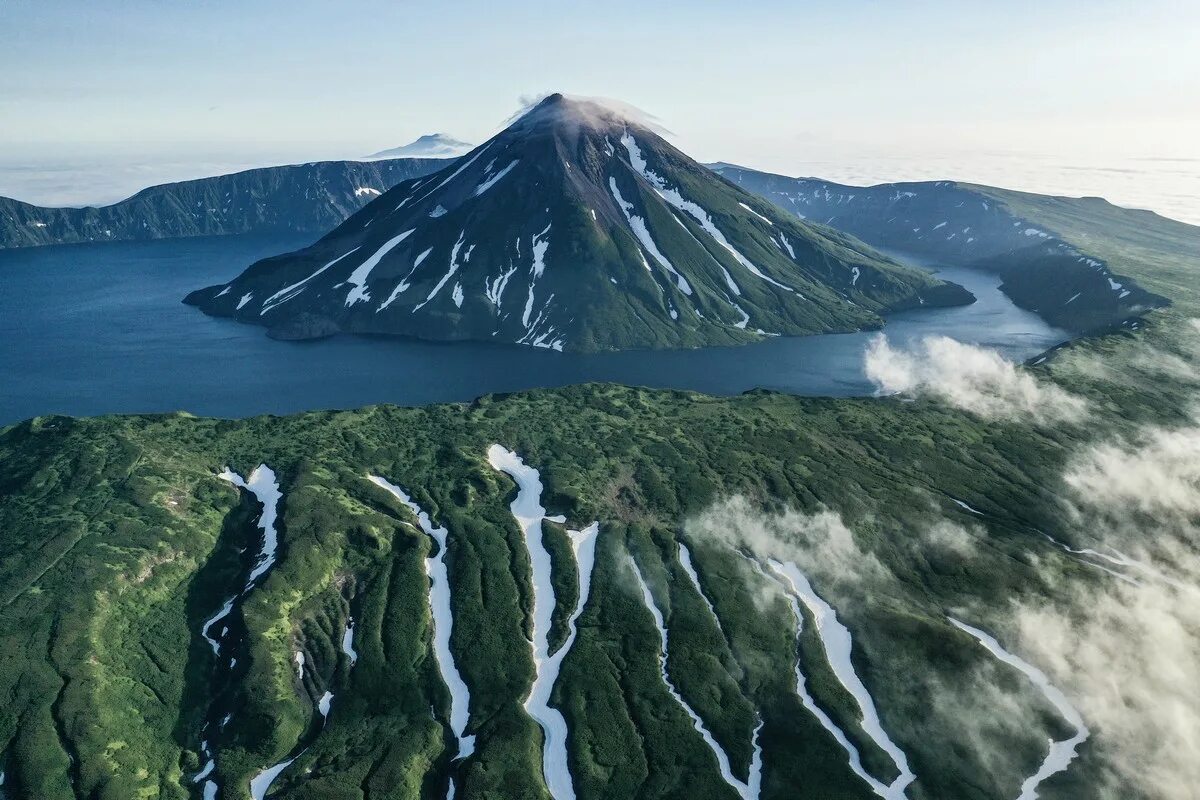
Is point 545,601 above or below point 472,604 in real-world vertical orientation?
below

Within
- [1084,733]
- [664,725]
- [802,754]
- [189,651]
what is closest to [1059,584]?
[1084,733]

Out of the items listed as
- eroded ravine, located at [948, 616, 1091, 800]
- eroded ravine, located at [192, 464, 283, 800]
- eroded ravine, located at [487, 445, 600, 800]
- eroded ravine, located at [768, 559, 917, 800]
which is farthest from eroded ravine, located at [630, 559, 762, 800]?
eroded ravine, located at [192, 464, 283, 800]

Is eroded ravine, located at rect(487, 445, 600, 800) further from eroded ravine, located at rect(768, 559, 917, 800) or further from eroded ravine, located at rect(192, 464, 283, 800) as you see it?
eroded ravine, located at rect(192, 464, 283, 800)

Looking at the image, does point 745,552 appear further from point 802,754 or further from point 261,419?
point 261,419

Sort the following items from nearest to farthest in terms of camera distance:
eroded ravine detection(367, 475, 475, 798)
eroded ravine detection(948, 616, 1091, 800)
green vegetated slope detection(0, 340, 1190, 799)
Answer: eroded ravine detection(948, 616, 1091, 800)
green vegetated slope detection(0, 340, 1190, 799)
eroded ravine detection(367, 475, 475, 798)

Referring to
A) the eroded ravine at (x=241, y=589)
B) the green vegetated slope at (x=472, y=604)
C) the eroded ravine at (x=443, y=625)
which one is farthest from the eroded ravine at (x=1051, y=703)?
the eroded ravine at (x=241, y=589)

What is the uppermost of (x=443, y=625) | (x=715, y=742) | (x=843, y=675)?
(x=443, y=625)

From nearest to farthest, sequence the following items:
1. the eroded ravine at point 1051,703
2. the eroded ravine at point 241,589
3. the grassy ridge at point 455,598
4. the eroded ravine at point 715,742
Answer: the eroded ravine at point 715,742 → the eroded ravine at point 1051,703 → the grassy ridge at point 455,598 → the eroded ravine at point 241,589

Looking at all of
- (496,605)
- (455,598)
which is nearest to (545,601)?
(496,605)

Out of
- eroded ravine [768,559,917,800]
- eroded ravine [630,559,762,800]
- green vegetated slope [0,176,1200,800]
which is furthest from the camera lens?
green vegetated slope [0,176,1200,800]

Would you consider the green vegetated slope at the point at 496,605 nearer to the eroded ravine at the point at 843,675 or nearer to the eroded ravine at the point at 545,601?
the eroded ravine at the point at 843,675

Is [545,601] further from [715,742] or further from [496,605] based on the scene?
[715,742]
